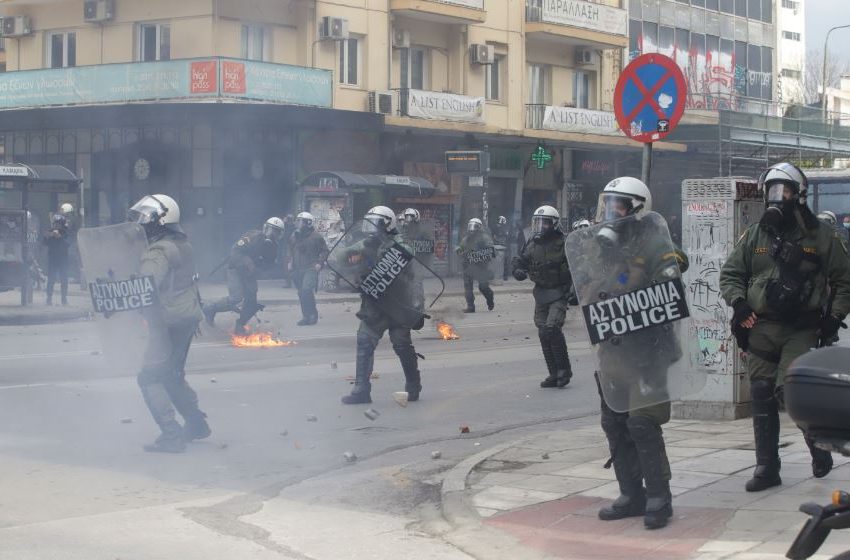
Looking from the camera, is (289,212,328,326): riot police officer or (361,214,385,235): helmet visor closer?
(361,214,385,235): helmet visor

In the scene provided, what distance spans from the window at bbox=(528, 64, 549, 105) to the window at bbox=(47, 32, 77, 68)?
42.9 ft

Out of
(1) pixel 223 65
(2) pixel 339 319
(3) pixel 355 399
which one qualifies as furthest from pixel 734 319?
(1) pixel 223 65

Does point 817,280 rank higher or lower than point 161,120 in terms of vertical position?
lower

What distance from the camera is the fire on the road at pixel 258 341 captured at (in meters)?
16.3

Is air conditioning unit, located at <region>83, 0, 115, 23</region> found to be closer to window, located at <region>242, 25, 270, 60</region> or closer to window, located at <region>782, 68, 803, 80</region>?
window, located at <region>242, 25, 270, 60</region>

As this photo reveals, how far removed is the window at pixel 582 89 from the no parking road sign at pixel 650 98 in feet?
102

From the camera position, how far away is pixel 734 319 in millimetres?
6840

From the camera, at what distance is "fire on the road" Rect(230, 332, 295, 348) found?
16.3 m

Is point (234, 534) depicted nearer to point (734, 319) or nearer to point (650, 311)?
point (650, 311)

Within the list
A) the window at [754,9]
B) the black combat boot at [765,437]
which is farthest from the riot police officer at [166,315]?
the window at [754,9]

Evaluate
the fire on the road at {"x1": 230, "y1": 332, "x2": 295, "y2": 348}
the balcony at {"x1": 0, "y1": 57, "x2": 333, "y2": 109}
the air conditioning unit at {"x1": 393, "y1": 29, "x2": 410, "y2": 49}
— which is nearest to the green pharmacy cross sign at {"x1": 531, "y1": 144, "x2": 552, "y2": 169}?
the air conditioning unit at {"x1": 393, "y1": 29, "x2": 410, "y2": 49}

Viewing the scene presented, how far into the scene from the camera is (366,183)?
29.0m

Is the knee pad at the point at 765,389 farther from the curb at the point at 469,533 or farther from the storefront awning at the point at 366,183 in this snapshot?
the storefront awning at the point at 366,183

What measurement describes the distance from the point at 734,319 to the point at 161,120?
23.8 m
